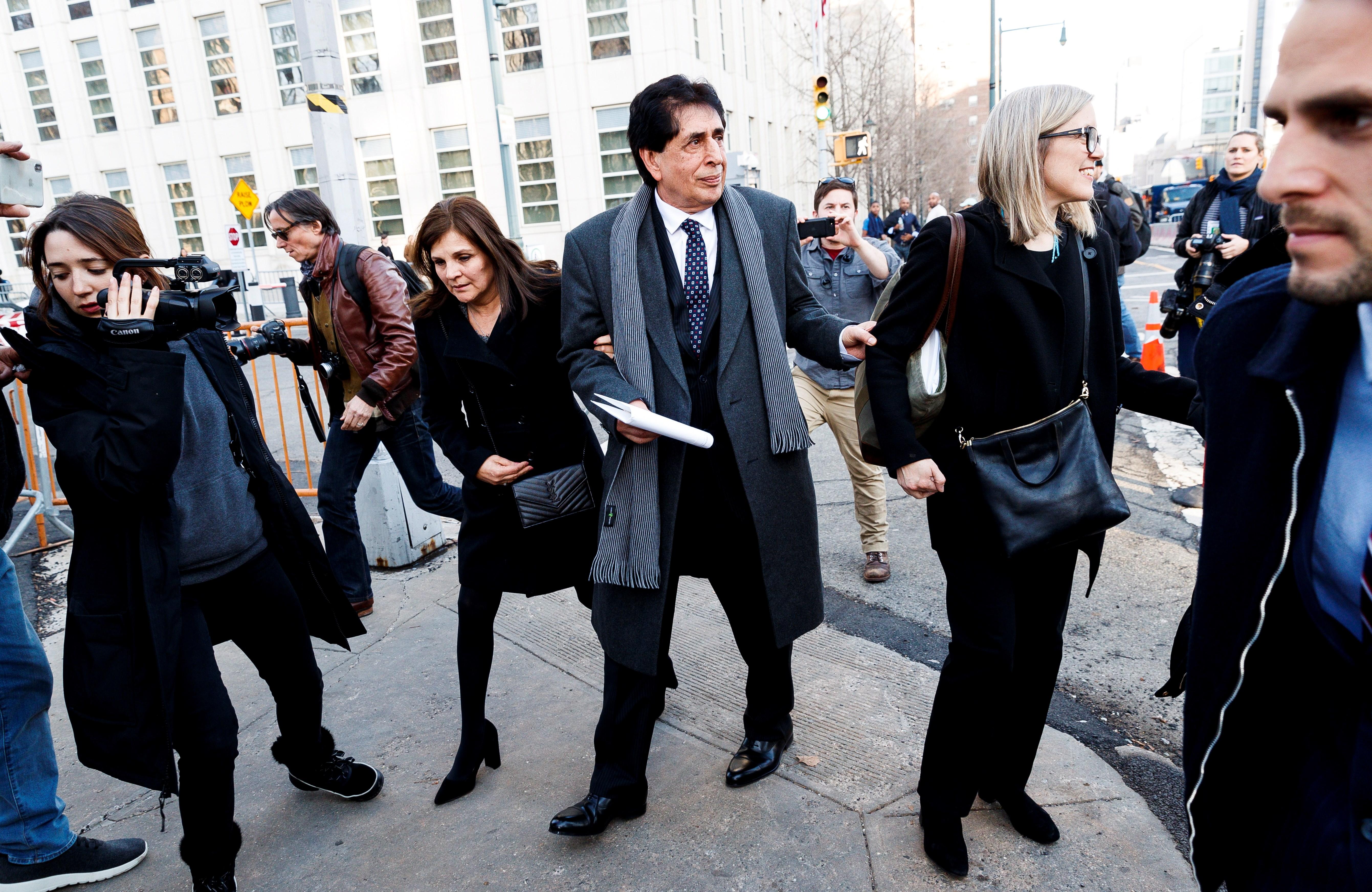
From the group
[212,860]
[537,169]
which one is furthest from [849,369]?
[537,169]

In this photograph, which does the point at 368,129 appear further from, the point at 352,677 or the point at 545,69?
the point at 352,677

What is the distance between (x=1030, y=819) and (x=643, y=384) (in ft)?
5.60

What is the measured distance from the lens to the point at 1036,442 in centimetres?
243

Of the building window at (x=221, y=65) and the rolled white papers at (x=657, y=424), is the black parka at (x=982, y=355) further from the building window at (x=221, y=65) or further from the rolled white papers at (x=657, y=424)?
the building window at (x=221, y=65)

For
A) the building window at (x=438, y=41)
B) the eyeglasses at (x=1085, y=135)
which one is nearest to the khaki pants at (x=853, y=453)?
the eyeglasses at (x=1085, y=135)

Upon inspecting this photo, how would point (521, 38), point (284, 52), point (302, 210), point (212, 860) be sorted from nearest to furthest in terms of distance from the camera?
point (212, 860)
point (302, 210)
point (521, 38)
point (284, 52)

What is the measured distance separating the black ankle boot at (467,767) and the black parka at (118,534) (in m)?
0.89

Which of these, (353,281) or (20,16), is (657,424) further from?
(20,16)

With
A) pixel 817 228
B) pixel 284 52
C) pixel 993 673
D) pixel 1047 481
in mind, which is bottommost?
pixel 993 673

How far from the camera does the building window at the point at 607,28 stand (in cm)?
2362

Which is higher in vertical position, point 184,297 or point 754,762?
point 184,297

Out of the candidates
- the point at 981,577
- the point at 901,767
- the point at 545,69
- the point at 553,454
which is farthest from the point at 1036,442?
the point at 545,69

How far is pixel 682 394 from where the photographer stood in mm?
2699

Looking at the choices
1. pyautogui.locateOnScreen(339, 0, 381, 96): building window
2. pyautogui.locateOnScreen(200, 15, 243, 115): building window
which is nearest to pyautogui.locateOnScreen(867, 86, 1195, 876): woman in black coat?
pyautogui.locateOnScreen(339, 0, 381, 96): building window
